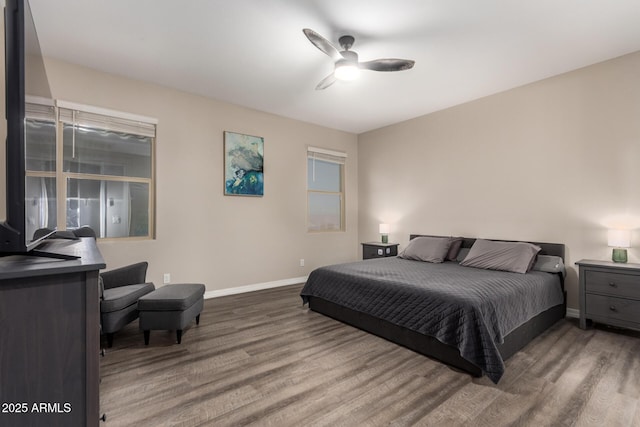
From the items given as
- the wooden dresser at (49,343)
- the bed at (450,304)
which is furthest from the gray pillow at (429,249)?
the wooden dresser at (49,343)

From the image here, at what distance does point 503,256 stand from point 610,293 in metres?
0.92

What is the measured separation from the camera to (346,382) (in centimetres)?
210

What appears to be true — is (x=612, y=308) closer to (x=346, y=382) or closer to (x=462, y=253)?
(x=462, y=253)

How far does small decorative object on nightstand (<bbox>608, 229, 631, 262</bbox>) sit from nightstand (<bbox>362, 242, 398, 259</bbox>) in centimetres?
267

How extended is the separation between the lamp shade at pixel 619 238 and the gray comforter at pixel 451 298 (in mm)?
594

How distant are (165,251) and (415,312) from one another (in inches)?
120

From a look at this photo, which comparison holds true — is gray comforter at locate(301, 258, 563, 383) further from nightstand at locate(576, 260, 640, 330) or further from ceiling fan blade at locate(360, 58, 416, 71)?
ceiling fan blade at locate(360, 58, 416, 71)

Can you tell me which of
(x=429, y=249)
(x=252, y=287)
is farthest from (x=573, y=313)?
(x=252, y=287)

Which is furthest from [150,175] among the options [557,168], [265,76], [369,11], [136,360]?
[557,168]

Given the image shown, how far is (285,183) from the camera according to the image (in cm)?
500

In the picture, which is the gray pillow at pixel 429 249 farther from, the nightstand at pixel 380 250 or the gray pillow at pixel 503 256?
the nightstand at pixel 380 250

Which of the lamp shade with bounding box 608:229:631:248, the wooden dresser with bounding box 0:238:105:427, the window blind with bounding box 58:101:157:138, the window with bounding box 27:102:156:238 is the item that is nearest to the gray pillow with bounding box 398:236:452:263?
the lamp shade with bounding box 608:229:631:248

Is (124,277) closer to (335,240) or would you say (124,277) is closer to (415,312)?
(415,312)

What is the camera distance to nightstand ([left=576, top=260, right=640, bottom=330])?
2.76m
